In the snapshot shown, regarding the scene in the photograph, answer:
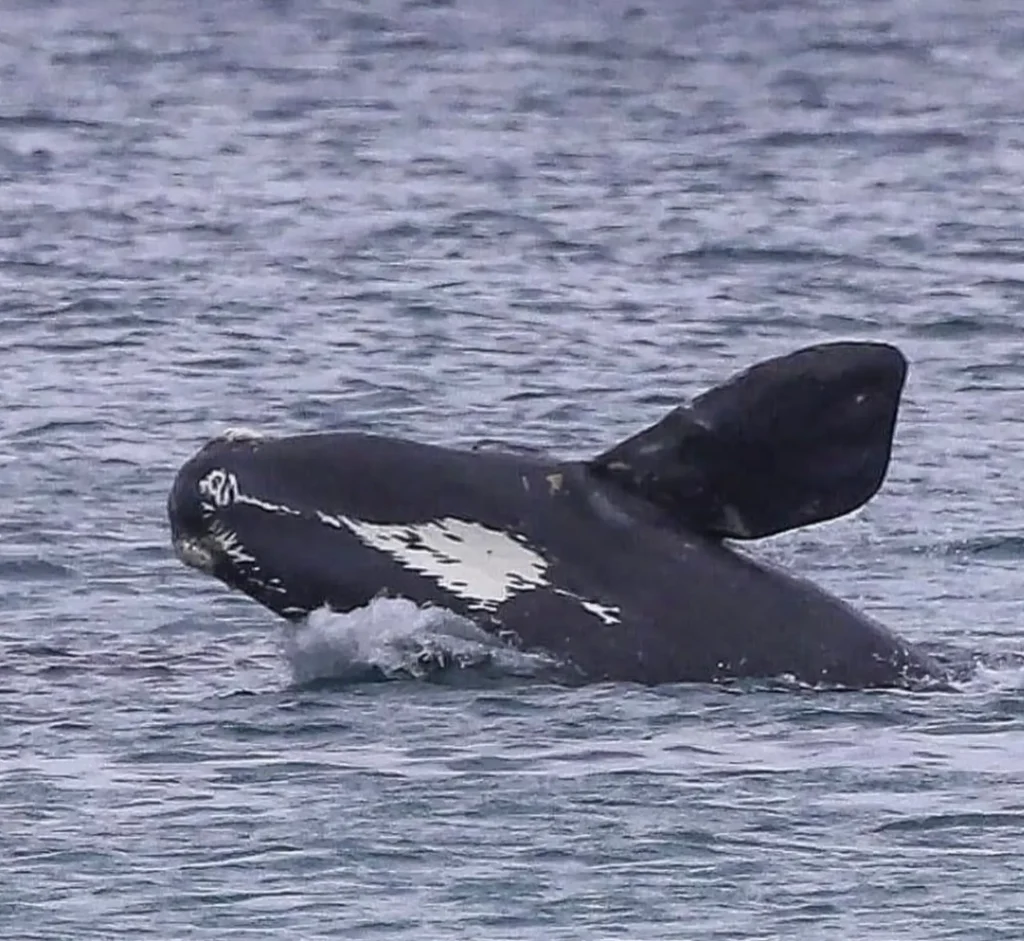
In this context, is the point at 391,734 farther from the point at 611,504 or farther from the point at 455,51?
the point at 455,51

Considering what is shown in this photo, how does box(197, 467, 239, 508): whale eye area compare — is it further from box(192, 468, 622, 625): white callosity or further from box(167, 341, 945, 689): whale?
box(192, 468, 622, 625): white callosity

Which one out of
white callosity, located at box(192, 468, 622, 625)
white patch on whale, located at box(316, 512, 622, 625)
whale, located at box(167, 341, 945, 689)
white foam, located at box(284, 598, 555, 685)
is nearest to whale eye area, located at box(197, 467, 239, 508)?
whale, located at box(167, 341, 945, 689)

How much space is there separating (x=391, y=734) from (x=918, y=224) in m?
17.2

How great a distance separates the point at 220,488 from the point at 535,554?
1.14m

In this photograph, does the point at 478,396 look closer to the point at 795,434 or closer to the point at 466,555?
the point at 466,555

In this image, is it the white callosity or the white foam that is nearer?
the white callosity

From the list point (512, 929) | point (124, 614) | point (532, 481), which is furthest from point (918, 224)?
point (512, 929)

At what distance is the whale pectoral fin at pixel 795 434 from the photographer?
13.9 meters

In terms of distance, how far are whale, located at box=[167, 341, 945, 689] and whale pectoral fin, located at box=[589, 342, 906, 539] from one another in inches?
5.9

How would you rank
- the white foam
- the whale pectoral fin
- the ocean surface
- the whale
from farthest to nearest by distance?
the white foam, the whale, the whale pectoral fin, the ocean surface

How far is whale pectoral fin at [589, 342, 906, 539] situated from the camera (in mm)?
13898

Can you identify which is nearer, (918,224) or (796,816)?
(796,816)

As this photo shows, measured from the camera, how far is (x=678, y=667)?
14.6m

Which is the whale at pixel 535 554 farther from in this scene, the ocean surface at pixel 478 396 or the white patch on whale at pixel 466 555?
the ocean surface at pixel 478 396
